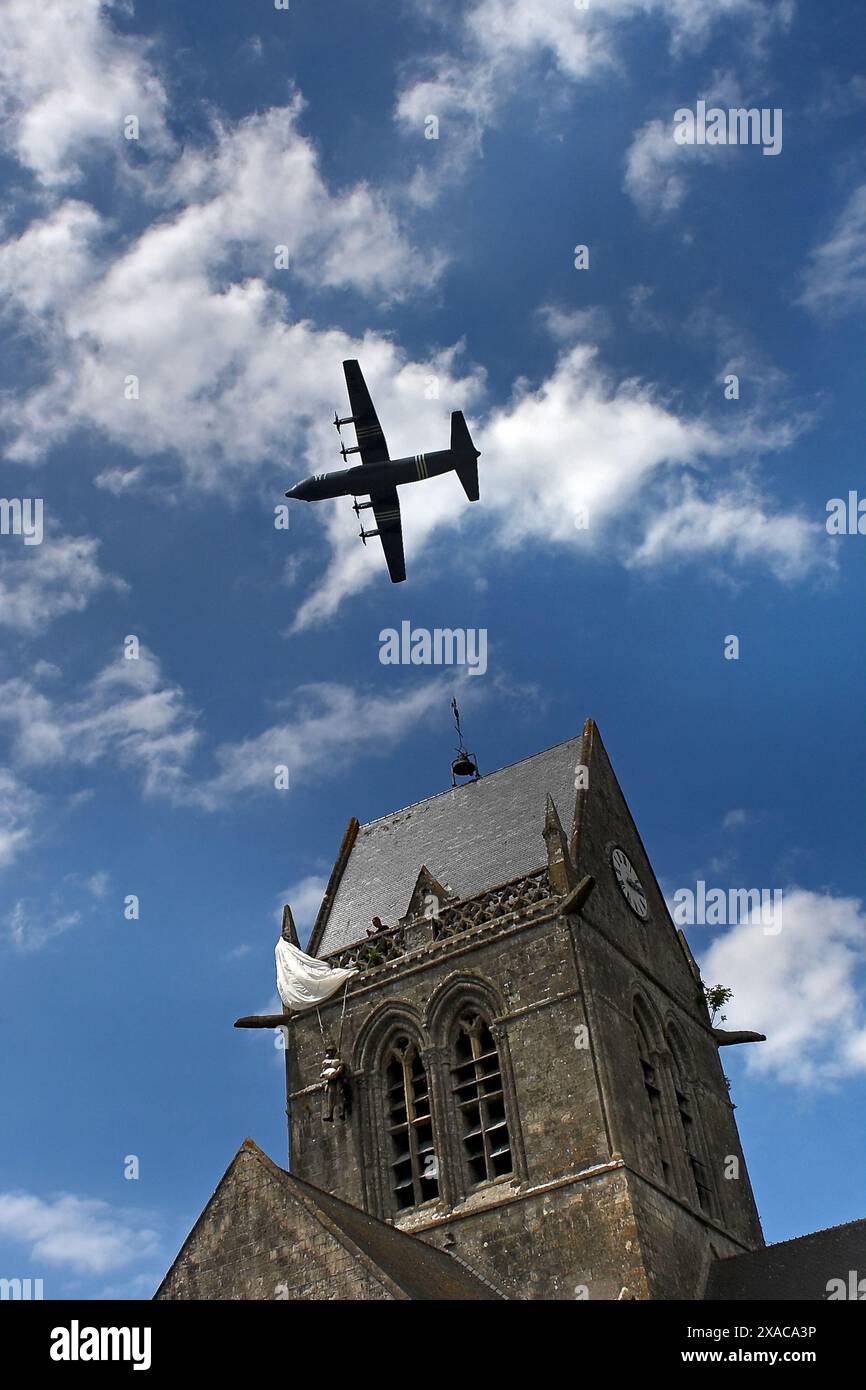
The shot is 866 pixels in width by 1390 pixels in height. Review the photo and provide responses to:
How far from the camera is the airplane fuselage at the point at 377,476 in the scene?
96.6 feet

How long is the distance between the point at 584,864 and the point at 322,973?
5616 millimetres

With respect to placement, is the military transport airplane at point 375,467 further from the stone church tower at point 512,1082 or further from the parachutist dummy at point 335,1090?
the parachutist dummy at point 335,1090

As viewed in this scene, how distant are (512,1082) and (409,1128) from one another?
235cm

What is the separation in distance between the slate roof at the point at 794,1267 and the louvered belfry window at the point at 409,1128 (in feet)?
16.5

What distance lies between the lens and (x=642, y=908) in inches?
1142

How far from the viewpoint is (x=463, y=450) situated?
29500 mm

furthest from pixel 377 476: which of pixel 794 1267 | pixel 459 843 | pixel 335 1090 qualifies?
pixel 794 1267

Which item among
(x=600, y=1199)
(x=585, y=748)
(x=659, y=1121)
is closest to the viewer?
(x=600, y=1199)

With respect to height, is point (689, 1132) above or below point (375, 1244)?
above

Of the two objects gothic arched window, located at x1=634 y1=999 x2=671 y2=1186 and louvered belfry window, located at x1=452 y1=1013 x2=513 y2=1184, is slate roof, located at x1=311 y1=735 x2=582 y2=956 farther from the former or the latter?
gothic arched window, located at x1=634 y1=999 x2=671 y2=1186

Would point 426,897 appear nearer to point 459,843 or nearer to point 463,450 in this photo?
point 459,843

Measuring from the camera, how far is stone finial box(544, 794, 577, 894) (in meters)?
25.8
